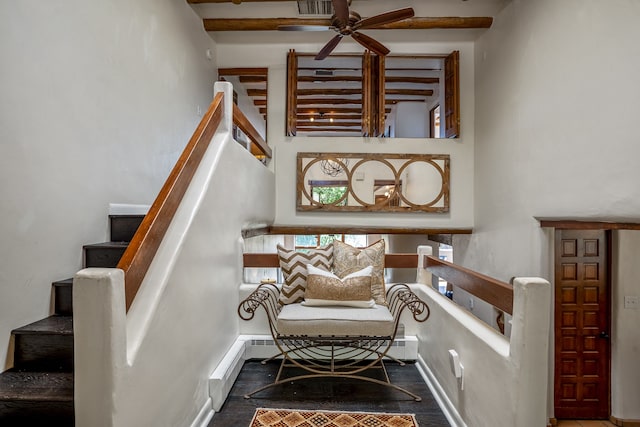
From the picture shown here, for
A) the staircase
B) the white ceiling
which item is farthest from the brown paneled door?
the staircase

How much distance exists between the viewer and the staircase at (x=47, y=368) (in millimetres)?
1397

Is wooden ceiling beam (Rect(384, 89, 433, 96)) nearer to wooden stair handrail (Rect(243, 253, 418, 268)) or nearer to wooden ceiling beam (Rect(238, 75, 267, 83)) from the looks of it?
wooden ceiling beam (Rect(238, 75, 267, 83))

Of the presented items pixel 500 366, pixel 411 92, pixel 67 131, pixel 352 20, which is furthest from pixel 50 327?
pixel 411 92

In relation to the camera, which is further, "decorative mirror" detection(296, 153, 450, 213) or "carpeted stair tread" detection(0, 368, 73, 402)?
"decorative mirror" detection(296, 153, 450, 213)

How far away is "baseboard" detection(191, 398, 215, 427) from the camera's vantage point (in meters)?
1.83

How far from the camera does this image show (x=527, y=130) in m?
3.60

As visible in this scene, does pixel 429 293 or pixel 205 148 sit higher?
pixel 205 148

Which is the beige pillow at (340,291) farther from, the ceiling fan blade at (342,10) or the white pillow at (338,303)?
the ceiling fan blade at (342,10)

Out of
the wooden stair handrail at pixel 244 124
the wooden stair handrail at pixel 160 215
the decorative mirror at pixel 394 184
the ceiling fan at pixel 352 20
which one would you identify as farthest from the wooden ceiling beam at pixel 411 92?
the wooden stair handrail at pixel 160 215

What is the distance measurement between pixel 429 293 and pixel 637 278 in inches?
116

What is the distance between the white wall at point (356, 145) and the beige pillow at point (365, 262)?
8.49 ft

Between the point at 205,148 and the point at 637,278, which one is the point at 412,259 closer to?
the point at 205,148

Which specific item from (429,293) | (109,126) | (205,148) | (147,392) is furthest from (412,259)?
(109,126)

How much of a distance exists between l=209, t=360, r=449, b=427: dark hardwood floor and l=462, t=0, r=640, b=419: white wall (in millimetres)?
2132
